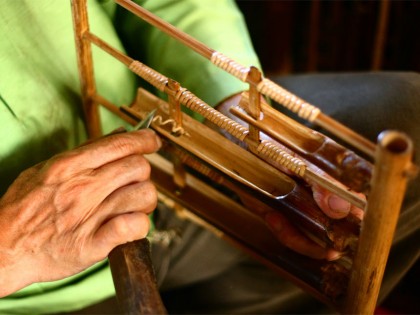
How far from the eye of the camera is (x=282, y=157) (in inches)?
22.3

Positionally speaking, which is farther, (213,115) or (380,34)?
(380,34)

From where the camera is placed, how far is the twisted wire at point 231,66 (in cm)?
54

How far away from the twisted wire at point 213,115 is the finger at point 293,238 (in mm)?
170

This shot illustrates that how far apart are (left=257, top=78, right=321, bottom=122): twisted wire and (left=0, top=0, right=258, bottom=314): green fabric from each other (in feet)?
1.00

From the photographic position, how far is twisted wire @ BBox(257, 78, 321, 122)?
50cm

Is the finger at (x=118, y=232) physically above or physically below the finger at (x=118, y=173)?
below

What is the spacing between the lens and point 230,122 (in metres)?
0.60

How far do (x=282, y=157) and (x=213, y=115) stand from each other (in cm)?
9

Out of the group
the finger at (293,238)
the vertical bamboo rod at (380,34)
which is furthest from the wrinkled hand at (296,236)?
the vertical bamboo rod at (380,34)

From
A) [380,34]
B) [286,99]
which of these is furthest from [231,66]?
[380,34]

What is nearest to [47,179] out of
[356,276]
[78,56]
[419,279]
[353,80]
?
[78,56]

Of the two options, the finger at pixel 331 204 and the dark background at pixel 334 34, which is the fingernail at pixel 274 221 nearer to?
the finger at pixel 331 204

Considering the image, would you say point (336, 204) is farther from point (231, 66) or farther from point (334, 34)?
point (334, 34)

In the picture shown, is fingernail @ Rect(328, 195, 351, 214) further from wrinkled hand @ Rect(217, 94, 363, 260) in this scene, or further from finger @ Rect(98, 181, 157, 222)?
finger @ Rect(98, 181, 157, 222)
